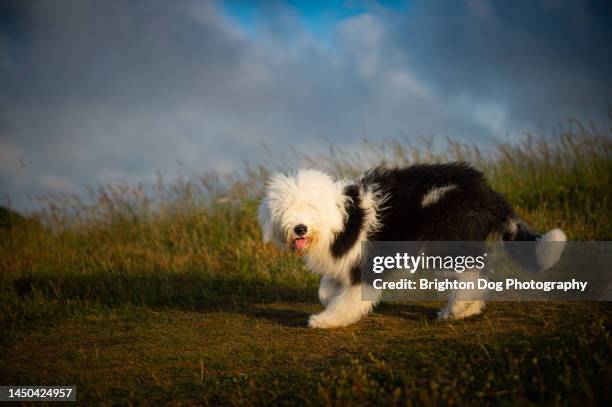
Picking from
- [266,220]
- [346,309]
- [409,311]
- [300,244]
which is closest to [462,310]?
[409,311]

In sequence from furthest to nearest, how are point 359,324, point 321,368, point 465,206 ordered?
point 359,324
point 465,206
point 321,368

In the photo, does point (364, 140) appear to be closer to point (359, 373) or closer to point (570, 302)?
point (570, 302)

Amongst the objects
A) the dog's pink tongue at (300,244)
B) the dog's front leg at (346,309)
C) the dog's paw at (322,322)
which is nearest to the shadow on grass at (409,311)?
the dog's front leg at (346,309)

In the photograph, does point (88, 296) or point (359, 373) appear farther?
point (88, 296)

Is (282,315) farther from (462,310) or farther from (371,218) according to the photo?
(462,310)

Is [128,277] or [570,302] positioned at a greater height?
[128,277]

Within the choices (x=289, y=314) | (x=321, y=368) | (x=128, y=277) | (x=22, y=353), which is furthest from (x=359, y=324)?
(x=128, y=277)

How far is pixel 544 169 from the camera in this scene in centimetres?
1008

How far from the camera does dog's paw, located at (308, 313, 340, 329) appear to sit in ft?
16.9

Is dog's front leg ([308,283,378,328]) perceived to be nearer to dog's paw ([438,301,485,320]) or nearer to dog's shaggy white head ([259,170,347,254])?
dog's shaggy white head ([259,170,347,254])

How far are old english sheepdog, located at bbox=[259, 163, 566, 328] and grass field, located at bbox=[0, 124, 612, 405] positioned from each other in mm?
460

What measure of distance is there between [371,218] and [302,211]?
0.73 meters

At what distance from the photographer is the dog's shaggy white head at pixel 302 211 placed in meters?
4.73

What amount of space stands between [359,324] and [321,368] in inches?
52.4
